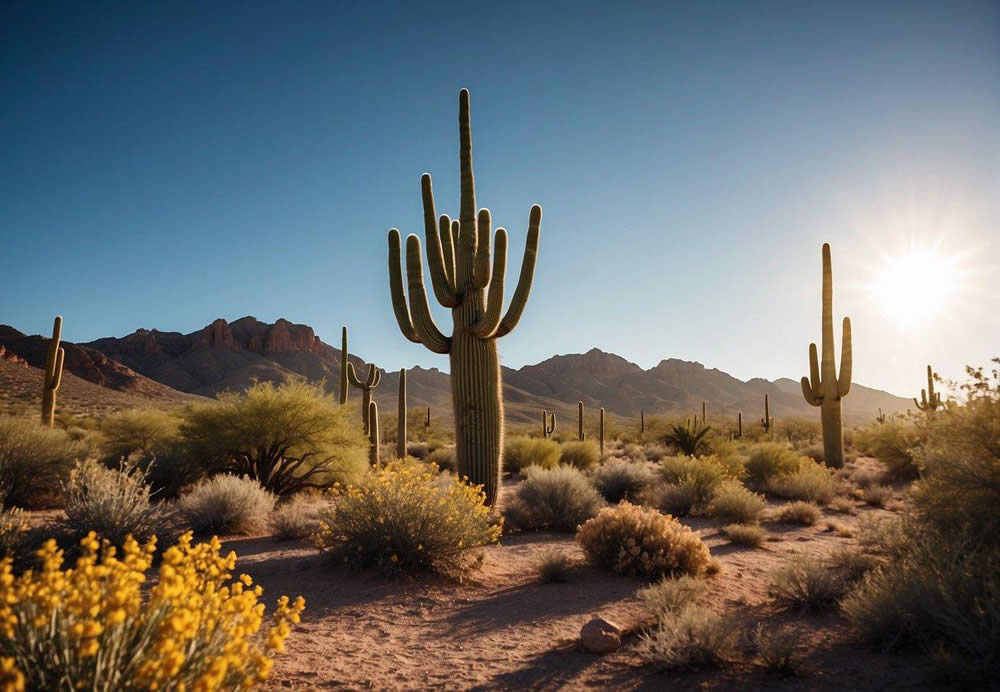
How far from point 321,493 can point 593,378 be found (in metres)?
113

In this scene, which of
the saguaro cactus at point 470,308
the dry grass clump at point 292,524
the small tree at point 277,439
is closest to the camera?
the dry grass clump at point 292,524

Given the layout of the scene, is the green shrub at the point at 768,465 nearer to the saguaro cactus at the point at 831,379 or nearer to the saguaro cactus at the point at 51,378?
the saguaro cactus at the point at 831,379

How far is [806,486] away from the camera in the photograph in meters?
15.9

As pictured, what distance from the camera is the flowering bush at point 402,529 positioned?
791 cm

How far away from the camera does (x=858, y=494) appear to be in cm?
1617

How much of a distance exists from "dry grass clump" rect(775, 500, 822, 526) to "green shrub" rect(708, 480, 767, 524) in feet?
1.89

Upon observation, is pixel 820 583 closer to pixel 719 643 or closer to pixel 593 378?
pixel 719 643

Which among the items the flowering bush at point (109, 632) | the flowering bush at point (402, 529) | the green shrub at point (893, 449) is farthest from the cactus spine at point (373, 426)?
the green shrub at point (893, 449)

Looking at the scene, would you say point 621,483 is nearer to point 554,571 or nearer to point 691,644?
point 554,571

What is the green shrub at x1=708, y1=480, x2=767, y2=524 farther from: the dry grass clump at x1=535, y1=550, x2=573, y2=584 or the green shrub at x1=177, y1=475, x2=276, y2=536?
the green shrub at x1=177, y1=475, x2=276, y2=536

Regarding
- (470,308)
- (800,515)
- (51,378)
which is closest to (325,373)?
(51,378)

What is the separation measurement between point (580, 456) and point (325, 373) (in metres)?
87.0

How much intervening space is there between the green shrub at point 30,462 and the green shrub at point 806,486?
17.2 m

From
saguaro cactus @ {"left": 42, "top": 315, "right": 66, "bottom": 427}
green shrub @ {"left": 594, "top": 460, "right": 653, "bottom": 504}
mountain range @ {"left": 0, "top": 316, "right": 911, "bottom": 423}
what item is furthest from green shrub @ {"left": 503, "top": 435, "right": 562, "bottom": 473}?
mountain range @ {"left": 0, "top": 316, "right": 911, "bottom": 423}
